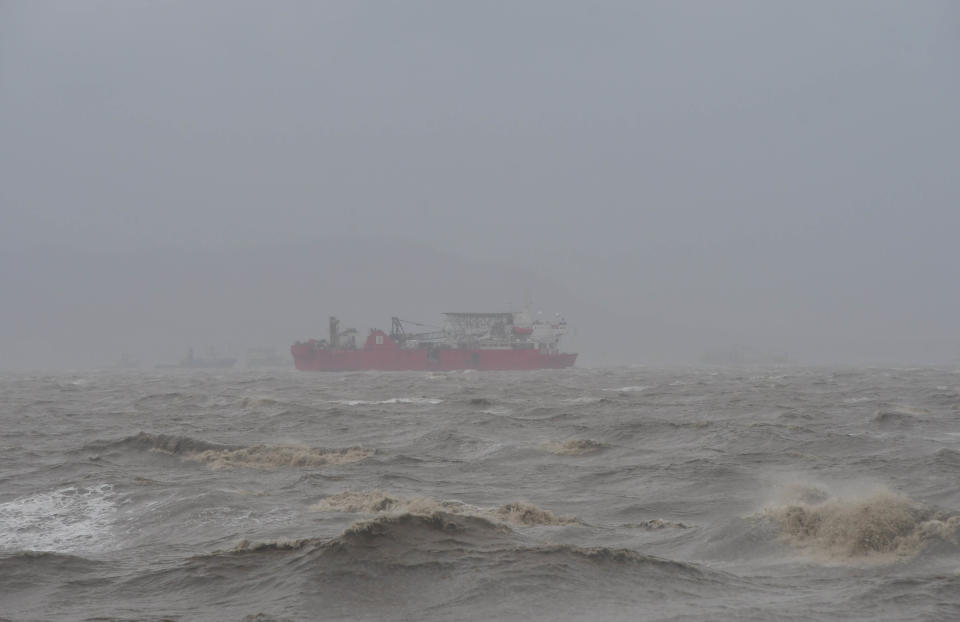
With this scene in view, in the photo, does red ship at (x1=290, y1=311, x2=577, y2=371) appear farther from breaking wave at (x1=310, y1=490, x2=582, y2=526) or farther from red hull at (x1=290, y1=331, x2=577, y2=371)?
breaking wave at (x1=310, y1=490, x2=582, y2=526)

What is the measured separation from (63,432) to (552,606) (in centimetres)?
2193

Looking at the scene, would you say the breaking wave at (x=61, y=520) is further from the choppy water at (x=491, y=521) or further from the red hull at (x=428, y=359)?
the red hull at (x=428, y=359)

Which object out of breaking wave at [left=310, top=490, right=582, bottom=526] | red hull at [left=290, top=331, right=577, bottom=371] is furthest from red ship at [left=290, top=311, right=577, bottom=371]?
breaking wave at [left=310, top=490, right=582, bottom=526]

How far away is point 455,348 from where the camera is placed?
112 m

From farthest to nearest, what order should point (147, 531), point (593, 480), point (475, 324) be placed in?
1. point (475, 324)
2. point (593, 480)
3. point (147, 531)

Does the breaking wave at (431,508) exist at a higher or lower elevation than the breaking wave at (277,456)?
higher

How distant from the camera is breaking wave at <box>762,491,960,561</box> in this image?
29.8 feet

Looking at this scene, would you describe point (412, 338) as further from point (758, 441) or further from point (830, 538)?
point (830, 538)

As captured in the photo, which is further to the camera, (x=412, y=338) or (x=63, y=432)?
(x=412, y=338)

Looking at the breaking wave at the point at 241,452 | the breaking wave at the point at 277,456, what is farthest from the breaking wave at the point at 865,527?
the breaking wave at the point at 241,452

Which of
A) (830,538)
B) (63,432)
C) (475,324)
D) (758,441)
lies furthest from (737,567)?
(475,324)

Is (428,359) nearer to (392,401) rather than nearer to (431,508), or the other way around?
(392,401)

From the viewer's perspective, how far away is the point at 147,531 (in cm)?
1119

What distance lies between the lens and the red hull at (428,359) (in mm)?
110000
